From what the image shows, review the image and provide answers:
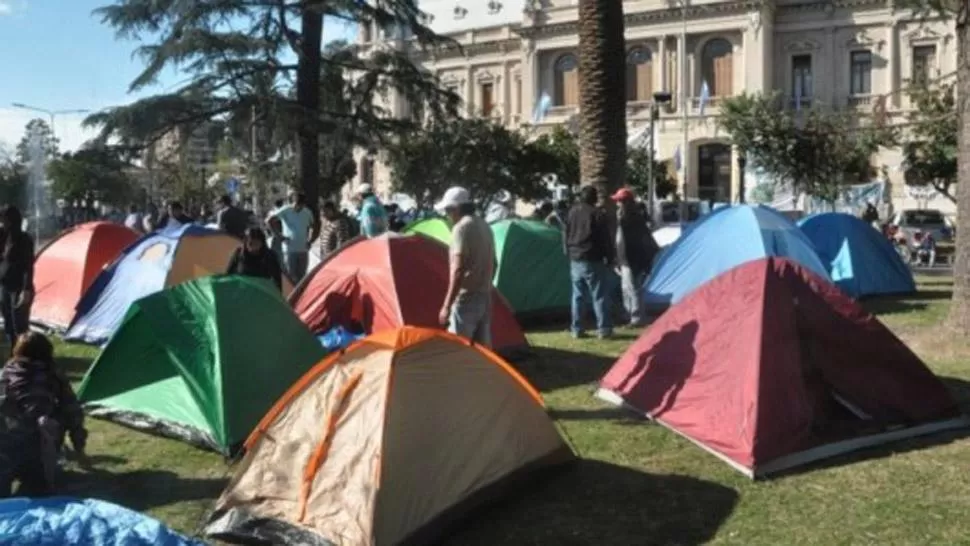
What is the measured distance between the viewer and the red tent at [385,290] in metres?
9.78

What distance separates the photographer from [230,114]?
68.3ft

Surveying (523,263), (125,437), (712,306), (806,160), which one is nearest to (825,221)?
(523,263)

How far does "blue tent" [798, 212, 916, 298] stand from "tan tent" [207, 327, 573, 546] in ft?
33.9

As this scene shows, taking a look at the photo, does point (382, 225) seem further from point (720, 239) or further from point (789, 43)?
point (789, 43)

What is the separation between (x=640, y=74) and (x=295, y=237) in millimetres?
42808

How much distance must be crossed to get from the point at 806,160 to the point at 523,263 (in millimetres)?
26351

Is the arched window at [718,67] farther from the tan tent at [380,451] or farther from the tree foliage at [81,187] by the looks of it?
the tan tent at [380,451]

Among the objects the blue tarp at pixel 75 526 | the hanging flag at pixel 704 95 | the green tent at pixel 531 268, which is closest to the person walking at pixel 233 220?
the green tent at pixel 531 268

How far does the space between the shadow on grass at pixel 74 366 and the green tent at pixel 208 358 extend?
2.13 meters

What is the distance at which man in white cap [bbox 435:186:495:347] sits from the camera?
25.3 feet

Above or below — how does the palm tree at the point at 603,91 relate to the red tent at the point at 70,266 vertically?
above

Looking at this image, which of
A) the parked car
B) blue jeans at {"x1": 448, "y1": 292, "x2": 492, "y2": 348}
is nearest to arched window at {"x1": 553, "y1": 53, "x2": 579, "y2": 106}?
the parked car

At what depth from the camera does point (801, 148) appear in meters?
36.6

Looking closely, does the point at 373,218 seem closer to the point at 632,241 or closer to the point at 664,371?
the point at 632,241
